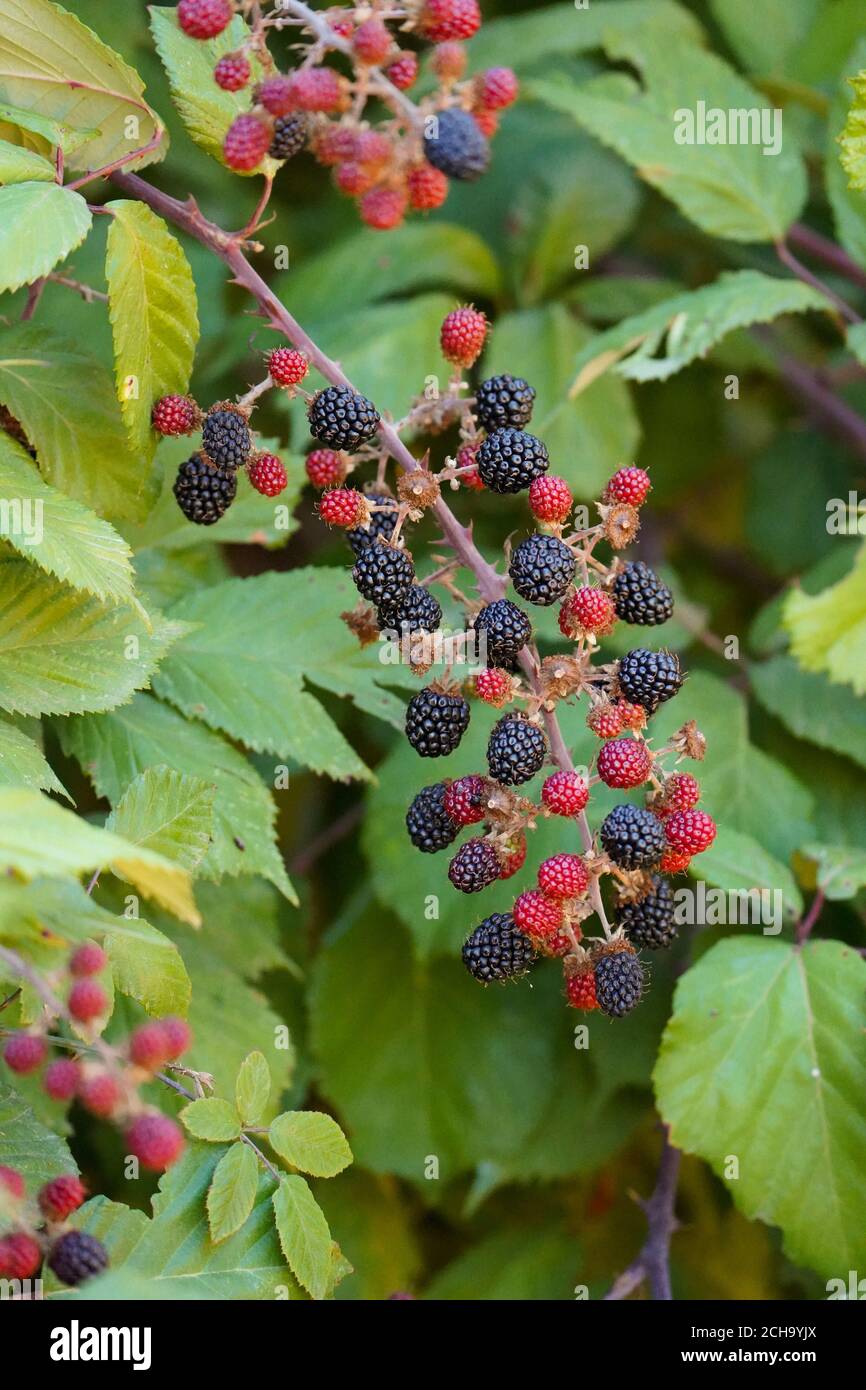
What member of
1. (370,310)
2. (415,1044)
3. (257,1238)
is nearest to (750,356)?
(370,310)

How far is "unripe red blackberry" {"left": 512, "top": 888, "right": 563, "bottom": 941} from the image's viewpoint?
59.5 inches

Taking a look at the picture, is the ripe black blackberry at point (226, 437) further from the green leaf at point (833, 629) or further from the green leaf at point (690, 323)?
the green leaf at point (690, 323)

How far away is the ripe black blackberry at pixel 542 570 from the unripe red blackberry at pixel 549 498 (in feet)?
0.11

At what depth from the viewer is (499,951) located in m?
1.55

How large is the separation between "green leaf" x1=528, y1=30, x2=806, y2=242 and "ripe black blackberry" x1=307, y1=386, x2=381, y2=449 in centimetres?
128

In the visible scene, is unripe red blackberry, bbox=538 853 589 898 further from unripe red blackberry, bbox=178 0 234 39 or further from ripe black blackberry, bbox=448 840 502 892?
unripe red blackberry, bbox=178 0 234 39

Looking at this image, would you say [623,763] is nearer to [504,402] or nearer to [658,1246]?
[504,402]

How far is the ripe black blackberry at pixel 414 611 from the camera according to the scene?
1539mm

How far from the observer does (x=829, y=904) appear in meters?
2.50

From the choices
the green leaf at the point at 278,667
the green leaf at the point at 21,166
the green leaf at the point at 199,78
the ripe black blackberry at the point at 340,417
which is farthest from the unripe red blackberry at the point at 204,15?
the green leaf at the point at 278,667

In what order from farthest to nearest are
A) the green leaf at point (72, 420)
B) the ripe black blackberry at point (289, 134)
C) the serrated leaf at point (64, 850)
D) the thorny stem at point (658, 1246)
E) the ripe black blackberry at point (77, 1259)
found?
the thorny stem at point (658, 1246)
the green leaf at point (72, 420)
the ripe black blackberry at point (289, 134)
the ripe black blackberry at point (77, 1259)
the serrated leaf at point (64, 850)

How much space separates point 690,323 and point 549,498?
917 millimetres

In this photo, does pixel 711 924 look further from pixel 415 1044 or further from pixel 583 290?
pixel 583 290
